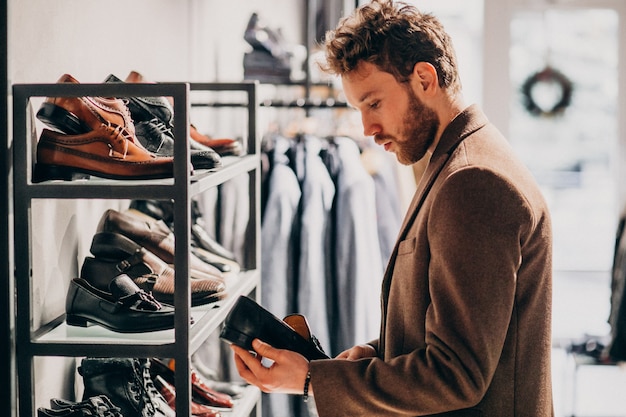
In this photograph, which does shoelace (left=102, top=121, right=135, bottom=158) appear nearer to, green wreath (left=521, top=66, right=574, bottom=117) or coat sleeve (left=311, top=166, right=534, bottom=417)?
coat sleeve (left=311, top=166, right=534, bottom=417)

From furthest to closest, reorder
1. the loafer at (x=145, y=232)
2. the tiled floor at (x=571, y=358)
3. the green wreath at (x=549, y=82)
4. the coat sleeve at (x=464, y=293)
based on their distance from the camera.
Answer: the green wreath at (x=549, y=82) → the tiled floor at (x=571, y=358) → the loafer at (x=145, y=232) → the coat sleeve at (x=464, y=293)

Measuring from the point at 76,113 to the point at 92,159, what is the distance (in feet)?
0.26

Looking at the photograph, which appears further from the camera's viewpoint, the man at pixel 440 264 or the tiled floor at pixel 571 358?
the tiled floor at pixel 571 358

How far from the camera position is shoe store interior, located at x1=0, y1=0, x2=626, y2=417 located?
1408mm

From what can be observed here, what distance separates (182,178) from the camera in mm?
1371

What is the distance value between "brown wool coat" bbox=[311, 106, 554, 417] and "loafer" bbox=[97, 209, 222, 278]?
18.8 inches

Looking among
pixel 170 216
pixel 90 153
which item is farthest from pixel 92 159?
pixel 170 216

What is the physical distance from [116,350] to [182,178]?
0.31 m

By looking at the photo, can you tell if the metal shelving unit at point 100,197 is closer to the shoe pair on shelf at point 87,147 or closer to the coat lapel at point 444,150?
the shoe pair on shelf at point 87,147

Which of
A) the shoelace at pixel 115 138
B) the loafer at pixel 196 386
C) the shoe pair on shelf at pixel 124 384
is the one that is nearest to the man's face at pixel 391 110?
the shoelace at pixel 115 138

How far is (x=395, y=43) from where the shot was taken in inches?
58.6

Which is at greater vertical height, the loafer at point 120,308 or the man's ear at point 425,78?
the man's ear at point 425,78

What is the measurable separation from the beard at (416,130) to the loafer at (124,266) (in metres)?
0.50

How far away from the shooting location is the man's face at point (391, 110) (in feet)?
4.93
